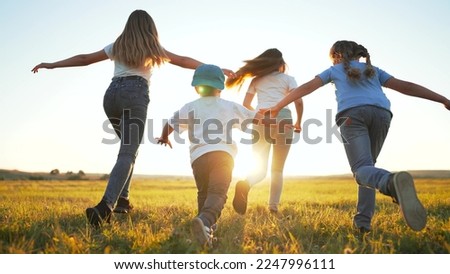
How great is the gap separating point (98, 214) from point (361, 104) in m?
3.05

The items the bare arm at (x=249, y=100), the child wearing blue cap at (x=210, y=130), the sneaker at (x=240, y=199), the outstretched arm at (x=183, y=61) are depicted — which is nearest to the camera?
the child wearing blue cap at (x=210, y=130)

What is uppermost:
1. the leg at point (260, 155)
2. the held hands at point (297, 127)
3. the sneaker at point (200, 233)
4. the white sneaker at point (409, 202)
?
the held hands at point (297, 127)

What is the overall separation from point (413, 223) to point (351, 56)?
7.11 feet

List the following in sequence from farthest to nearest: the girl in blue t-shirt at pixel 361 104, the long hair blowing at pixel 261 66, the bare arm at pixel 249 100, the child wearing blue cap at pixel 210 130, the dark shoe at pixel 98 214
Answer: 1. the bare arm at pixel 249 100
2. the long hair blowing at pixel 261 66
3. the girl in blue t-shirt at pixel 361 104
4. the child wearing blue cap at pixel 210 130
5. the dark shoe at pixel 98 214

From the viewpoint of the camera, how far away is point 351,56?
5293 millimetres

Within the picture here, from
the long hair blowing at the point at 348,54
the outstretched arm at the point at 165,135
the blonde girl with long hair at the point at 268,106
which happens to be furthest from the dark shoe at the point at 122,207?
the long hair blowing at the point at 348,54

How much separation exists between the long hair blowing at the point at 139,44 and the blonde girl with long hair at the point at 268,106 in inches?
64.5

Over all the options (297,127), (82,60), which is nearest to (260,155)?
(297,127)

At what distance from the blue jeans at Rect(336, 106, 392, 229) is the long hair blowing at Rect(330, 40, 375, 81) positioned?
1.59 ft

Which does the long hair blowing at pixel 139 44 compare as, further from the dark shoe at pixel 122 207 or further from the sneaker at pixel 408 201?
the sneaker at pixel 408 201

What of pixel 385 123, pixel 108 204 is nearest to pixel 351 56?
pixel 385 123

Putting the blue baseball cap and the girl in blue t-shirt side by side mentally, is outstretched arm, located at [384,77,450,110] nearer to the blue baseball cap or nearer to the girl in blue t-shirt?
the girl in blue t-shirt

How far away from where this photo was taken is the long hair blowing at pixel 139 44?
5.49 m

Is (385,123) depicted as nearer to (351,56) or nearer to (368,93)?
(368,93)
